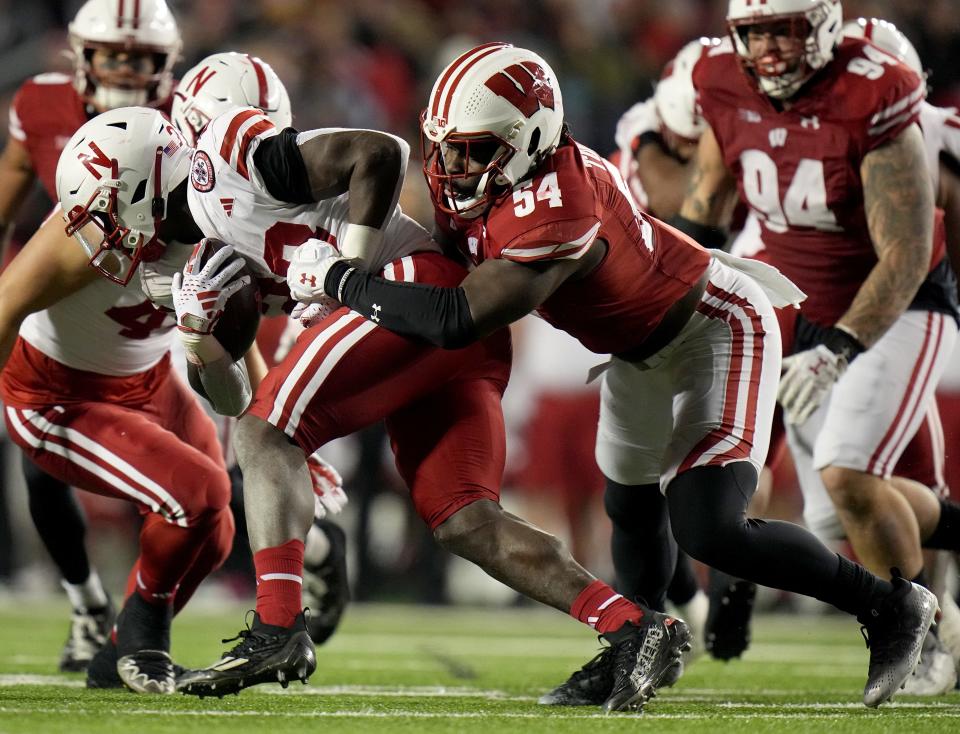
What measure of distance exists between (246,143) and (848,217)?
1.89 meters

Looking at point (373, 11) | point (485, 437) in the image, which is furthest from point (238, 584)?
point (485, 437)

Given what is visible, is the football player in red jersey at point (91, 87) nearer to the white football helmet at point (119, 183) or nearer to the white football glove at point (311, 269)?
the white football helmet at point (119, 183)

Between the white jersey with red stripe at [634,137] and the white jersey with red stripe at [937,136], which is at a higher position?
the white jersey with red stripe at [937,136]

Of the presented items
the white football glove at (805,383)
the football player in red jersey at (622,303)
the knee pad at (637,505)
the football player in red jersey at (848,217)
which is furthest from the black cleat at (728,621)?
the football player in red jersey at (622,303)

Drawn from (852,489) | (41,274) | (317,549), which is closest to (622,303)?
(852,489)

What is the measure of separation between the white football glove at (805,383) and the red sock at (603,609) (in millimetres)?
789

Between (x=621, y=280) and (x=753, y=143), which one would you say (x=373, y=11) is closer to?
(x=753, y=143)

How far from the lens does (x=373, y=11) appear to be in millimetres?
9602

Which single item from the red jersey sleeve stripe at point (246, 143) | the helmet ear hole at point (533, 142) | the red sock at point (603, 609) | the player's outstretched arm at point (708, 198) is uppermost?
the helmet ear hole at point (533, 142)

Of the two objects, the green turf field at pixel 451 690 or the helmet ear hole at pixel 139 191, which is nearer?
the green turf field at pixel 451 690

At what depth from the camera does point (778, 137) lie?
4453mm

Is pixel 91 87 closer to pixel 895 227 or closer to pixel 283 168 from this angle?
pixel 283 168

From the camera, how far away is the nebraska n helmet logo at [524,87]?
10.9 feet

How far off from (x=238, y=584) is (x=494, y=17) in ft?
13.7
